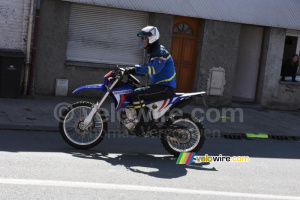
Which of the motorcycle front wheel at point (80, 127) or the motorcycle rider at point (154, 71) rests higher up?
the motorcycle rider at point (154, 71)

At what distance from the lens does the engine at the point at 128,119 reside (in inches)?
331

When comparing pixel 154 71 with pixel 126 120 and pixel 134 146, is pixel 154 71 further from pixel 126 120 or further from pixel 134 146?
pixel 134 146

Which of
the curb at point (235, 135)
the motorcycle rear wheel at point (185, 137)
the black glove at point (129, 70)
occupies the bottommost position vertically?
the curb at point (235, 135)

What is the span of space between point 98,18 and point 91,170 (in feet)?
27.3

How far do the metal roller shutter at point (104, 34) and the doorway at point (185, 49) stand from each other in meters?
1.12

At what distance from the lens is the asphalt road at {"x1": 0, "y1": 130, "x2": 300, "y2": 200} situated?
20.6 ft

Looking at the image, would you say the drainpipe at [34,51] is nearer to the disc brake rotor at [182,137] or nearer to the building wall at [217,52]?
the building wall at [217,52]

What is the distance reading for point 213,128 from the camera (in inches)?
479

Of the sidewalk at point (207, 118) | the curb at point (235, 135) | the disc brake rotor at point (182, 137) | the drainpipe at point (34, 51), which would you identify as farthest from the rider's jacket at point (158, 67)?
the drainpipe at point (34, 51)

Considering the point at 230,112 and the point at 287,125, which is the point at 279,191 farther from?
the point at 230,112

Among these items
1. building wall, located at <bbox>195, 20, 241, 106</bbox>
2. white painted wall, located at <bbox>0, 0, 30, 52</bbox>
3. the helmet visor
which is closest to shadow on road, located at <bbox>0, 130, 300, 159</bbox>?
the helmet visor

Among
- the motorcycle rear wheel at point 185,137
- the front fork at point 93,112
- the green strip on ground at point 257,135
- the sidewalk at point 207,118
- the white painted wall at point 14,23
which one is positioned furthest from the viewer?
the white painted wall at point 14,23

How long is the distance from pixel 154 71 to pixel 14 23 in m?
6.92

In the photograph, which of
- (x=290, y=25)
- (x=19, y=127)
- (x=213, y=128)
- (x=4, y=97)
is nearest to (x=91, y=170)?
(x=19, y=127)
